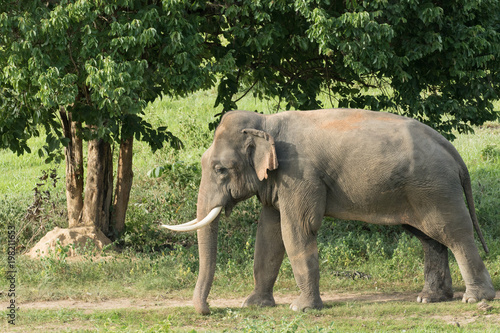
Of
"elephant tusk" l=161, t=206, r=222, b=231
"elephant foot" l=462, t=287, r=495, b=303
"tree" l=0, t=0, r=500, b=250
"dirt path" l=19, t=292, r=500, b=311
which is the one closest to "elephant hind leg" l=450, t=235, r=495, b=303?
"elephant foot" l=462, t=287, r=495, b=303

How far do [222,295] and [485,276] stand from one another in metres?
2.72

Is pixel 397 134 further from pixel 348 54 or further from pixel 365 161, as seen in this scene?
pixel 348 54

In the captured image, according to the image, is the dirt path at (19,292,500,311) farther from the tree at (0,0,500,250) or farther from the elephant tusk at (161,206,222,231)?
the tree at (0,0,500,250)

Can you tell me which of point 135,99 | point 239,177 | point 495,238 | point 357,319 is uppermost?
point 135,99

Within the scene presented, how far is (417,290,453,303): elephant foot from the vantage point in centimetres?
697

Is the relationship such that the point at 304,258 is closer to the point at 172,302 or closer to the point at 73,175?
the point at 172,302

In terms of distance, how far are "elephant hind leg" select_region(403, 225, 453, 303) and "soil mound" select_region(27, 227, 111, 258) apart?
163 inches

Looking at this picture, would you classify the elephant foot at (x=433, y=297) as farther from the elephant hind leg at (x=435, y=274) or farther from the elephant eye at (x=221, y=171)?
the elephant eye at (x=221, y=171)

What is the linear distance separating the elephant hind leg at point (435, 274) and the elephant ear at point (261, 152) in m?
1.65

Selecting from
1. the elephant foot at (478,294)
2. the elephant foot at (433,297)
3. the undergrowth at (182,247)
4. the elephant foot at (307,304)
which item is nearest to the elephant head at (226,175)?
the elephant foot at (307,304)

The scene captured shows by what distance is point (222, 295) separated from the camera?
763 centimetres

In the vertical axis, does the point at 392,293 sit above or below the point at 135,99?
below

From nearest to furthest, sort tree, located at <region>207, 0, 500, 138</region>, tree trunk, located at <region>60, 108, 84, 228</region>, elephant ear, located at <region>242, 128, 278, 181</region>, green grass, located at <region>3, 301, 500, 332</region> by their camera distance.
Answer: green grass, located at <region>3, 301, 500, 332</region> < elephant ear, located at <region>242, 128, 278, 181</region> < tree, located at <region>207, 0, 500, 138</region> < tree trunk, located at <region>60, 108, 84, 228</region>

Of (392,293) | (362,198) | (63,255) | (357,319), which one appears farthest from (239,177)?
(63,255)
